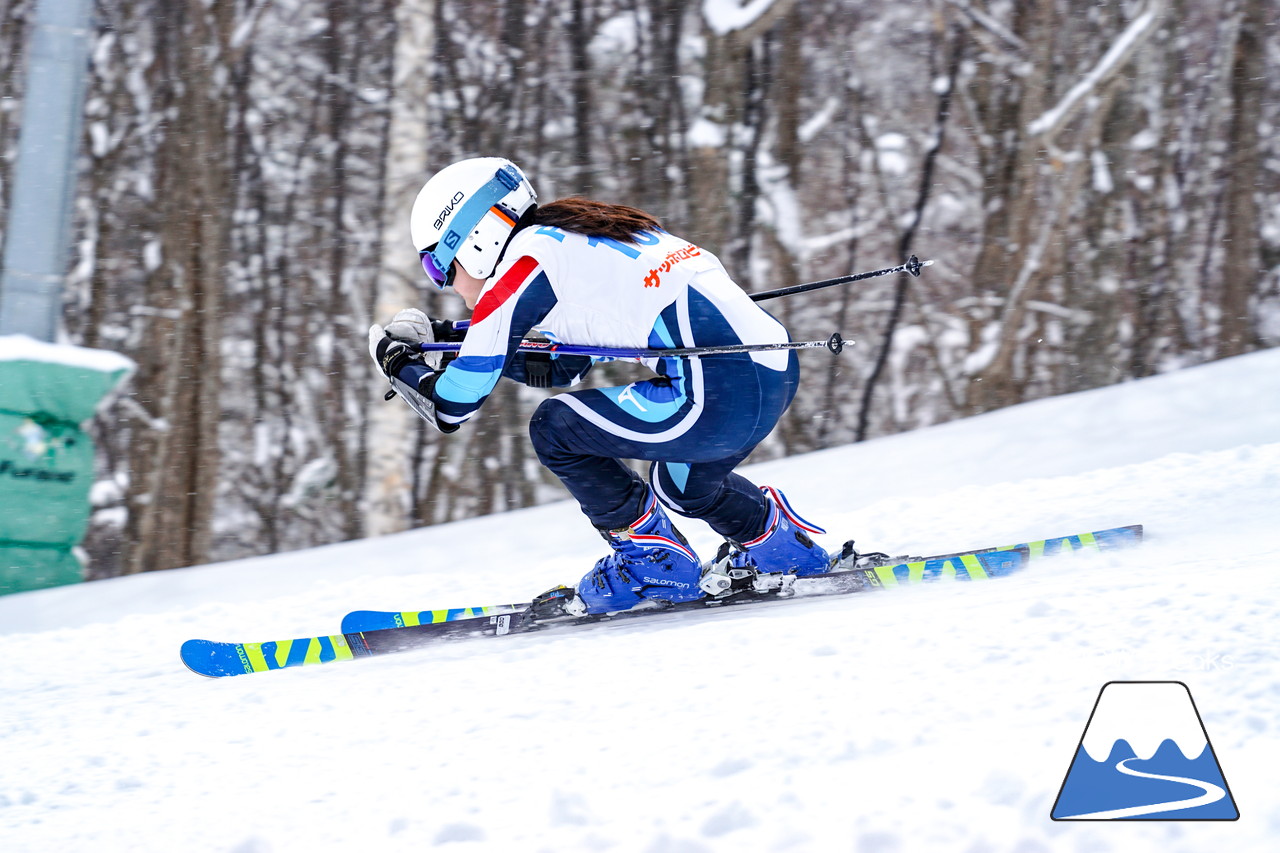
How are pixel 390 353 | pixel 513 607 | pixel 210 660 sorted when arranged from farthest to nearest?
1. pixel 513 607
2. pixel 210 660
3. pixel 390 353

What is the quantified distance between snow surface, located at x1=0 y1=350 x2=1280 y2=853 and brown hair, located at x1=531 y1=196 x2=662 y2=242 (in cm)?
101

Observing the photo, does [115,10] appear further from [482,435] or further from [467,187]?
[467,187]

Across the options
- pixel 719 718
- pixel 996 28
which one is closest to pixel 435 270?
pixel 719 718

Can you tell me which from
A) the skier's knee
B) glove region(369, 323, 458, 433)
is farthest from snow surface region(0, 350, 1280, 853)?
glove region(369, 323, 458, 433)

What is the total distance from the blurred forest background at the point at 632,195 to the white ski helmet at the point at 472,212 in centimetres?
317

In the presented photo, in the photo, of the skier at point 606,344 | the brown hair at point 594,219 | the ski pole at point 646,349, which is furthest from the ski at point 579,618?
the brown hair at point 594,219

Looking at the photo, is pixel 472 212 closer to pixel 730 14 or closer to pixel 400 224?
pixel 400 224

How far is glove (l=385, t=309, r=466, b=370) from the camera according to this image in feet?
8.50

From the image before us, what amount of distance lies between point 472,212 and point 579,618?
1163 mm

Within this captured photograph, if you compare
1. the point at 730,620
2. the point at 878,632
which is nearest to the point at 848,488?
the point at 730,620

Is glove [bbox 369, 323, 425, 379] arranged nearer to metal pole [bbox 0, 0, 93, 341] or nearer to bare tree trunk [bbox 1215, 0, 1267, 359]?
metal pole [bbox 0, 0, 93, 341]

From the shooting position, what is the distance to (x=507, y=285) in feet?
7.62

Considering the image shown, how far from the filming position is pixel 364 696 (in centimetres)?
220

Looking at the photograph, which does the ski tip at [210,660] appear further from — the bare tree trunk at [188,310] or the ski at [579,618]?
the bare tree trunk at [188,310]
